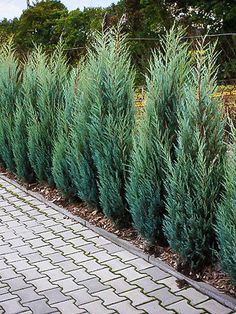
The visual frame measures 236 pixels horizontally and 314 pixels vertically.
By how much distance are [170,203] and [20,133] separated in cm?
406

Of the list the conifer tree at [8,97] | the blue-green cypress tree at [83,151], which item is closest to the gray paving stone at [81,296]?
the blue-green cypress tree at [83,151]

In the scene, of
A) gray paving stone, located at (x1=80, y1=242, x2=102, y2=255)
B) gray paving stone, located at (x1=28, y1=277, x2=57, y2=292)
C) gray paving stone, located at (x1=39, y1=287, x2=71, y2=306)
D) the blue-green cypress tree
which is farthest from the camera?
the blue-green cypress tree

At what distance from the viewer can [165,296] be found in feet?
14.1

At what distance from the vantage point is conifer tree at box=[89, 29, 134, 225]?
5.81 m

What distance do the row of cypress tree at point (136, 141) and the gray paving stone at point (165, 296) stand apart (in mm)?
421

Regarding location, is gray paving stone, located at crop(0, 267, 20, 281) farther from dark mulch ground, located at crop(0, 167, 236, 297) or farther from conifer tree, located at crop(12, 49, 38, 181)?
conifer tree, located at crop(12, 49, 38, 181)

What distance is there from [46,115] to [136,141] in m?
2.65

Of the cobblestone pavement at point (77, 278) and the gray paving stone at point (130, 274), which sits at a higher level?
the gray paving stone at point (130, 274)

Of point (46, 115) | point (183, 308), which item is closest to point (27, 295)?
point (183, 308)

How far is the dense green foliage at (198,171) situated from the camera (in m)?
4.55

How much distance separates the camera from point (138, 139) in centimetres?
538

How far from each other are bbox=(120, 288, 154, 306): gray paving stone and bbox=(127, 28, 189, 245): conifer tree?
0.86m

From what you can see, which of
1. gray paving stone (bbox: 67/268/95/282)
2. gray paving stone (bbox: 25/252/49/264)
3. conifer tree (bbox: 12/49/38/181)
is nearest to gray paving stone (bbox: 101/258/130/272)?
gray paving stone (bbox: 67/268/95/282)

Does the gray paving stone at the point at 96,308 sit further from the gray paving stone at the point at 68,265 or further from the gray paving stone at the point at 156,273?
the gray paving stone at the point at 68,265
